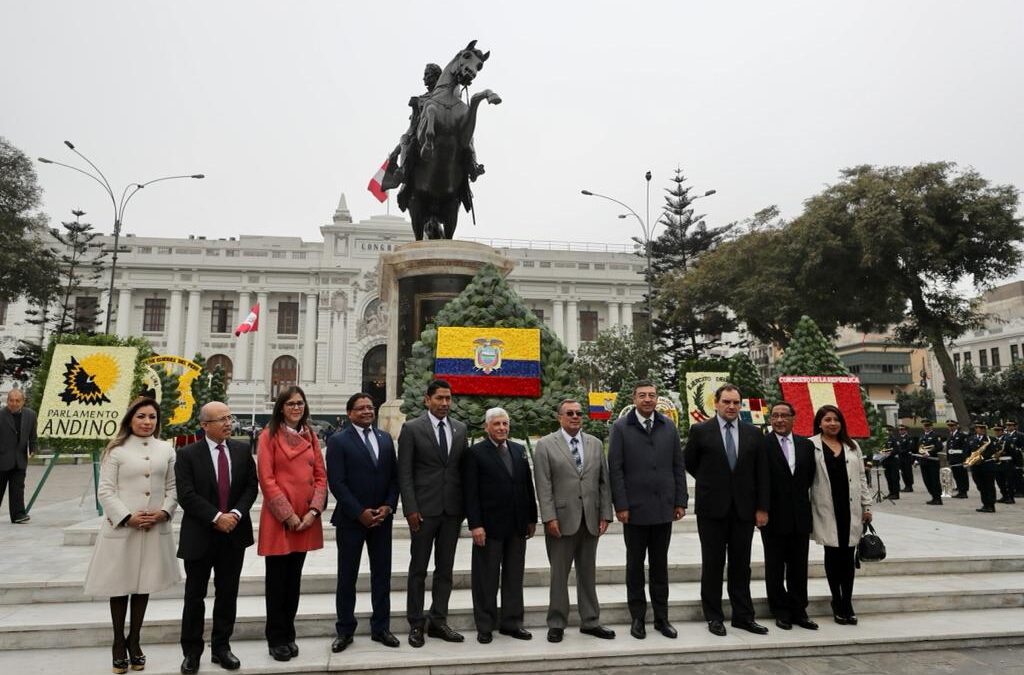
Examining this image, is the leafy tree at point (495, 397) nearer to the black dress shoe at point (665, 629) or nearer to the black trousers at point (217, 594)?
the black dress shoe at point (665, 629)

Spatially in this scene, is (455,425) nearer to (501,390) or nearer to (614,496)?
(614,496)

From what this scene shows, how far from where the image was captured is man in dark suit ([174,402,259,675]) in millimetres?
3549

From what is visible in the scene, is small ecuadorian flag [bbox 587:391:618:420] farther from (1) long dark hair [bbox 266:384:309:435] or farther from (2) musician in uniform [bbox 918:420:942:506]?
(1) long dark hair [bbox 266:384:309:435]

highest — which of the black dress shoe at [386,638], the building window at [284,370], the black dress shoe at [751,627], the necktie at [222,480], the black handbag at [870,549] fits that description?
the building window at [284,370]

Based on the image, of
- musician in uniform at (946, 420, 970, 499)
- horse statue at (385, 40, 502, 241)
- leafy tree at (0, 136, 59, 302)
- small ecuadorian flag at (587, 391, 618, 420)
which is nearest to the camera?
horse statue at (385, 40, 502, 241)

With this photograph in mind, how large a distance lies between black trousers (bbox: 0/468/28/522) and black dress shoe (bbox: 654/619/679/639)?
301 inches

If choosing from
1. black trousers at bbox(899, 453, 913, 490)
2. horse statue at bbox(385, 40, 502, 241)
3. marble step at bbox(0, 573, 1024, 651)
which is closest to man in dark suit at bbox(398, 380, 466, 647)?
marble step at bbox(0, 573, 1024, 651)

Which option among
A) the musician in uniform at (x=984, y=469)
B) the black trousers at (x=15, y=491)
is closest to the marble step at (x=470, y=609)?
the black trousers at (x=15, y=491)

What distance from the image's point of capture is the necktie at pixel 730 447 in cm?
444

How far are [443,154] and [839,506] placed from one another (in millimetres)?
7250

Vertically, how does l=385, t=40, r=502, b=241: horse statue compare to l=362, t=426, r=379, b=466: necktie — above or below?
above

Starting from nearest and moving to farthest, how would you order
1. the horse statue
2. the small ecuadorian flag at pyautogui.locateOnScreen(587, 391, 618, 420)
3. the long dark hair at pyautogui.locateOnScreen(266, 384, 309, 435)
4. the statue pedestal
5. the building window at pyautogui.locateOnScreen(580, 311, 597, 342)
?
the long dark hair at pyautogui.locateOnScreen(266, 384, 309, 435), the statue pedestal, the horse statue, the small ecuadorian flag at pyautogui.locateOnScreen(587, 391, 618, 420), the building window at pyautogui.locateOnScreen(580, 311, 597, 342)

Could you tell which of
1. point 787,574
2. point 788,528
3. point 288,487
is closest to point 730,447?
point 788,528

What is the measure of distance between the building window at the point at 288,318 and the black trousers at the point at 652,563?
135 ft
